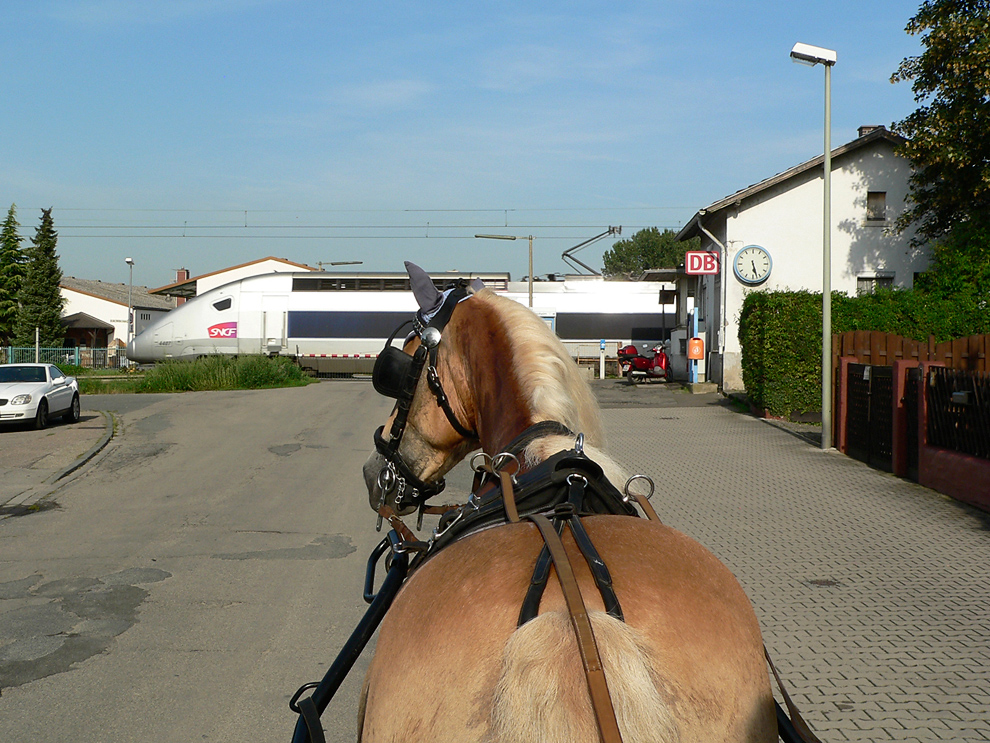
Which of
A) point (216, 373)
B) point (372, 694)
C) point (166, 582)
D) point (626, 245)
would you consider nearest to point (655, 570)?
point (372, 694)

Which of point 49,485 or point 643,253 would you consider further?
point 643,253

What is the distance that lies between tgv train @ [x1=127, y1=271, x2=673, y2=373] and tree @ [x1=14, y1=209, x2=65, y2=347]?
20.0 meters

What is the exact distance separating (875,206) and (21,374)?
2363 centimetres

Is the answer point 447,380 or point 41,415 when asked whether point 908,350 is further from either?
point 41,415

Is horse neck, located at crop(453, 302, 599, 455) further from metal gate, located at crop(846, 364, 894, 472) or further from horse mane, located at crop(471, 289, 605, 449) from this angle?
metal gate, located at crop(846, 364, 894, 472)

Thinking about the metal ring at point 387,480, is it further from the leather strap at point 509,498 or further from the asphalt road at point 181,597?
the asphalt road at point 181,597

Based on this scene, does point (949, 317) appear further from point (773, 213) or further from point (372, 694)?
point (372, 694)

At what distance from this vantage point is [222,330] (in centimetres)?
3941

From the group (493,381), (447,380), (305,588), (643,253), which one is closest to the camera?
(493,381)

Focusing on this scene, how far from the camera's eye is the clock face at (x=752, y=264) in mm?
26266

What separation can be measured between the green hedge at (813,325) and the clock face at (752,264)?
651cm

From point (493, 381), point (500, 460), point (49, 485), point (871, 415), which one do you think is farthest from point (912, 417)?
point (49, 485)

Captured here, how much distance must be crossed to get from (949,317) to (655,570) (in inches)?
794

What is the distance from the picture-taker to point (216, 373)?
98.1 feet
